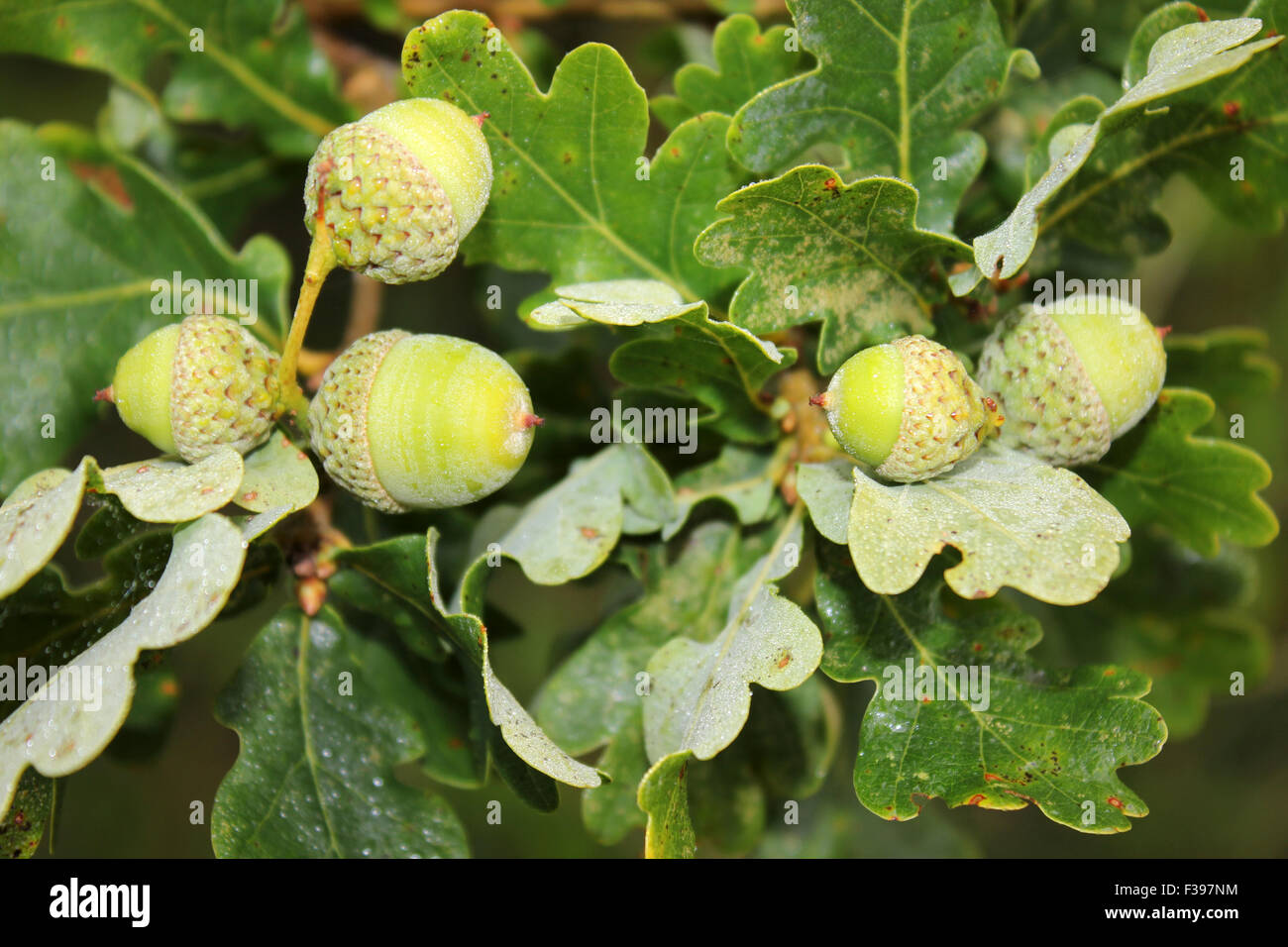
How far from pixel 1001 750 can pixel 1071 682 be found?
145 mm

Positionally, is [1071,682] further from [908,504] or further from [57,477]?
[57,477]

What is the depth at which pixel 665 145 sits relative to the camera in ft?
4.59

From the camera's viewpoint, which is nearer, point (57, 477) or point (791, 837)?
point (57, 477)

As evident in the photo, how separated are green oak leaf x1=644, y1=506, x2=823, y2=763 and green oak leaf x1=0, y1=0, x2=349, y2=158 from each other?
1250mm

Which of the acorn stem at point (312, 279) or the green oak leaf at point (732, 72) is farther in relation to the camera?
the green oak leaf at point (732, 72)

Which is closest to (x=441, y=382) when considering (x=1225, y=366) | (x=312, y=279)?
(x=312, y=279)

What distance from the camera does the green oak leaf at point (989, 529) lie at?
1096 mm

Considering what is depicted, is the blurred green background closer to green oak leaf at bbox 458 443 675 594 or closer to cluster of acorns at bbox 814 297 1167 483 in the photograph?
green oak leaf at bbox 458 443 675 594

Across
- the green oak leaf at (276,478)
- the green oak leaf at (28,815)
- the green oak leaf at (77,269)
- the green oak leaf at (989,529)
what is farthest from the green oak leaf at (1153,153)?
the green oak leaf at (28,815)

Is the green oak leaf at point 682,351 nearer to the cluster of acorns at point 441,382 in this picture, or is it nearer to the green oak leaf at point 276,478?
the cluster of acorns at point 441,382

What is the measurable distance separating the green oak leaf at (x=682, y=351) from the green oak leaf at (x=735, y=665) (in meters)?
0.18

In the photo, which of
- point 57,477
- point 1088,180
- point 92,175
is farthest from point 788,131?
point 92,175

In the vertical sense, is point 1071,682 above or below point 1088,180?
below

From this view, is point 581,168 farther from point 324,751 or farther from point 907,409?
point 324,751
